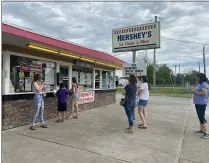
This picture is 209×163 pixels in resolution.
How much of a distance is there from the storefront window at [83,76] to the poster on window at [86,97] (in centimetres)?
36

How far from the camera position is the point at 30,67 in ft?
23.3

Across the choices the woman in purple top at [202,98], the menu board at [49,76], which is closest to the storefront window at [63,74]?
the menu board at [49,76]

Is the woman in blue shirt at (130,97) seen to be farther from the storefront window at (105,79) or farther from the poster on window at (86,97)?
the storefront window at (105,79)

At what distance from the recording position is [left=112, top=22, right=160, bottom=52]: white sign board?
10.8 metres

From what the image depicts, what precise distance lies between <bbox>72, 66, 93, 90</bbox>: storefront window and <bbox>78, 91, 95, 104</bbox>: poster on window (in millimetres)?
359

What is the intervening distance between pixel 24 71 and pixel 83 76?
3.73 m

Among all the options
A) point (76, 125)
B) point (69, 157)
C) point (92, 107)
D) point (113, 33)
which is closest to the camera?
point (69, 157)

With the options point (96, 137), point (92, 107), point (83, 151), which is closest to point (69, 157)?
point (83, 151)

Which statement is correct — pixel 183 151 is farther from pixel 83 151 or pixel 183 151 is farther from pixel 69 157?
pixel 69 157

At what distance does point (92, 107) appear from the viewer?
34.9 feet

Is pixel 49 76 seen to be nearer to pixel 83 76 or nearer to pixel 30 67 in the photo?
pixel 30 67

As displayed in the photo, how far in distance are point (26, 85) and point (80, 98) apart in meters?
3.03

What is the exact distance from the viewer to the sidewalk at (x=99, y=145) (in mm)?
4156

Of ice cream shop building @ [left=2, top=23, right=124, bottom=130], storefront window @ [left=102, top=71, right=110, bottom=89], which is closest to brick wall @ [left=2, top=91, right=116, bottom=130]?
ice cream shop building @ [left=2, top=23, right=124, bottom=130]
